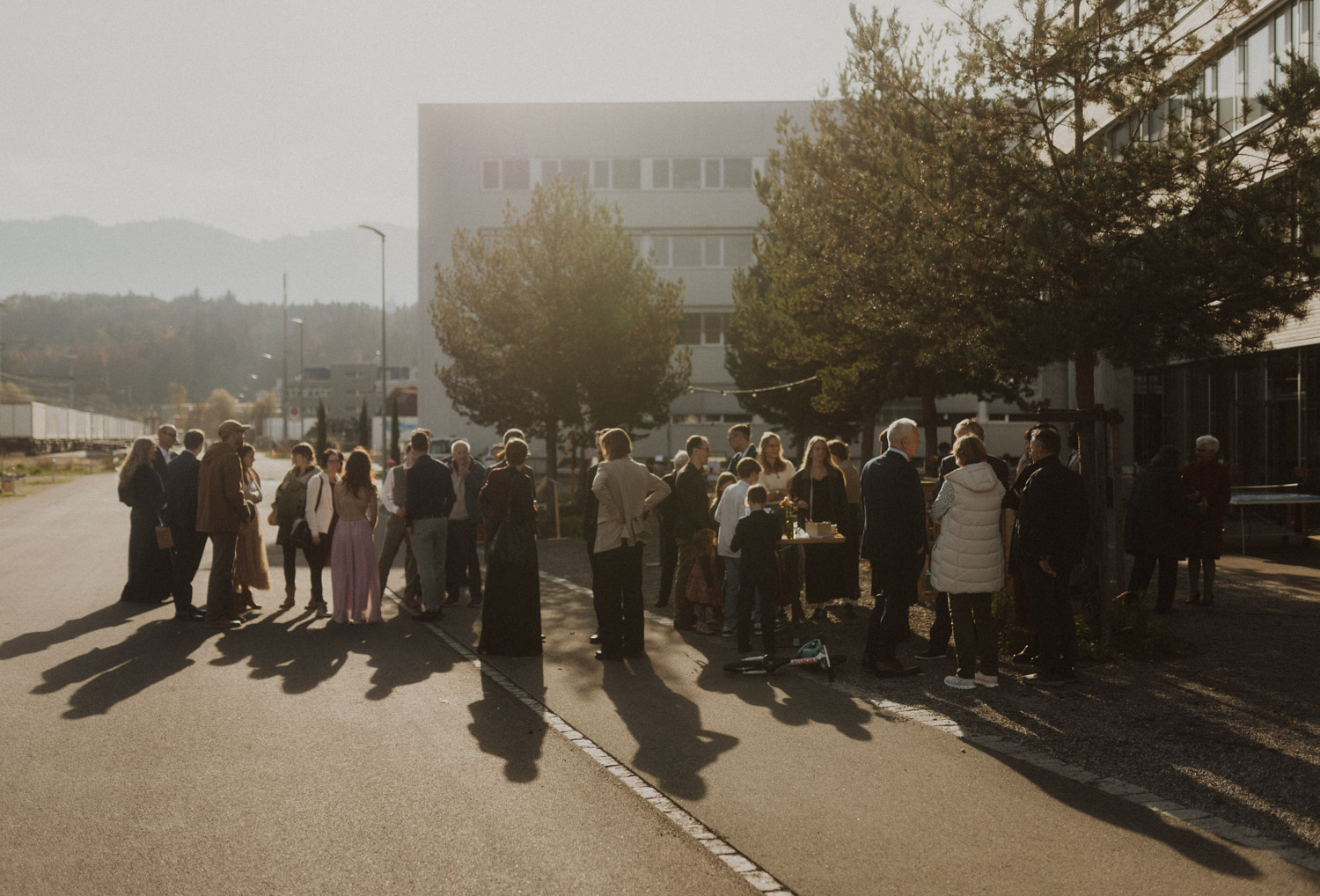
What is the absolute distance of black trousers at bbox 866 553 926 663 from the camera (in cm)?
838

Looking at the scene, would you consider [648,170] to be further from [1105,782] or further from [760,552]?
[1105,782]

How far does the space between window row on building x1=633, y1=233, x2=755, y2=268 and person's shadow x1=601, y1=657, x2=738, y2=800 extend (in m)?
47.3

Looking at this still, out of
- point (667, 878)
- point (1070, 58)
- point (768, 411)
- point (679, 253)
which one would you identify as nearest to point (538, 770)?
point (667, 878)

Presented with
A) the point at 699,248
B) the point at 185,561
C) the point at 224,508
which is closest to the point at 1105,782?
the point at 224,508

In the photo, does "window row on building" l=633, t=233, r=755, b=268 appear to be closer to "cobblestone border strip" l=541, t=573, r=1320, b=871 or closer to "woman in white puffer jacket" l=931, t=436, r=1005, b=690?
"woman in white puffer jacket" l=931, t=436, r=1005, b=690

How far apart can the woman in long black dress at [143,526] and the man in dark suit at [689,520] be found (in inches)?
226

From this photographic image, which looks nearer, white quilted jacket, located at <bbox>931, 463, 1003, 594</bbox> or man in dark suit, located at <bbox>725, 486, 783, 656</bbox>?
white quilted jacket, located at <bbox>931, 463, 1003, 594</bbox>

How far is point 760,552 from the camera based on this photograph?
9.02 m

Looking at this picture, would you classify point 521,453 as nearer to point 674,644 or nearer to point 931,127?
point 674,644

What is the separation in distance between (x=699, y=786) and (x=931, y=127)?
820 centimetres

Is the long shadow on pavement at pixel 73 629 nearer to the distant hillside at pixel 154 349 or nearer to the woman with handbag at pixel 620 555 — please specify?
the woman with handbag at pixel 620 555

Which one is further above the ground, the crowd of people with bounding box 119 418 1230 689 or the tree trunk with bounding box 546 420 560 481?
the tree trunk with bounding box 546 420 560 481

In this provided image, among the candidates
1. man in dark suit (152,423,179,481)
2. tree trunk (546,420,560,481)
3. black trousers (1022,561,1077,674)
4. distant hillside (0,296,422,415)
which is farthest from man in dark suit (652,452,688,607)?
distant hillside (0,296,422,415)

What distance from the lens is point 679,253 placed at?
5497 centimetres
